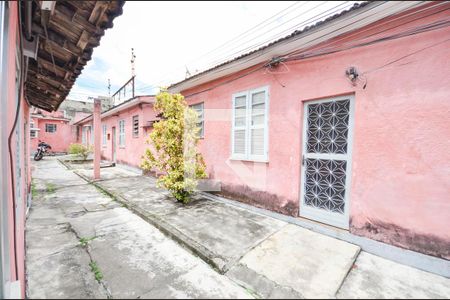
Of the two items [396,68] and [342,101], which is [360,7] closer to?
[396,68]

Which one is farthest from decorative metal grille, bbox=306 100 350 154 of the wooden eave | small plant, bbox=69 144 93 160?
small plant, bbox=69 144 93 160

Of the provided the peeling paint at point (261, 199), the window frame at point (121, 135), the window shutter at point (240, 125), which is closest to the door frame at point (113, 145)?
the window frame at point (121, 135)

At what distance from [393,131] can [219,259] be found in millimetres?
3281

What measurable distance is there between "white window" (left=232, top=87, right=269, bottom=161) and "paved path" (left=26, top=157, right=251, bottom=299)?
8.93 feet

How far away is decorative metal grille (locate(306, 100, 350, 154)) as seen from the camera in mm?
3818

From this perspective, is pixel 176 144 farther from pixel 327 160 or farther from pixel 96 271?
pixel 327 160

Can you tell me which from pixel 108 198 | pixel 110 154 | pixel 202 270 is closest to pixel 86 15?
pixel 202 270

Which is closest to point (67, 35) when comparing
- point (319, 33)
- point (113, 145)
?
point (319, 33)

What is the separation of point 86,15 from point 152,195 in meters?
5.07

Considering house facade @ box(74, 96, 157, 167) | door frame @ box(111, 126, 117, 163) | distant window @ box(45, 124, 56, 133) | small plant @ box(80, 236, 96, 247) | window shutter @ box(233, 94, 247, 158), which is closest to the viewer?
small plant @ box(80, 236, 96, 247)

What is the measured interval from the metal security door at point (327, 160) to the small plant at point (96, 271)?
12.0 feet

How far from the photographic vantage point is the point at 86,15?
2.45 meters

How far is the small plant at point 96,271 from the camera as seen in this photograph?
2.67m

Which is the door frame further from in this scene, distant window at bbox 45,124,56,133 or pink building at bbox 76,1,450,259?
distant window at bbox 45,124,56,133
